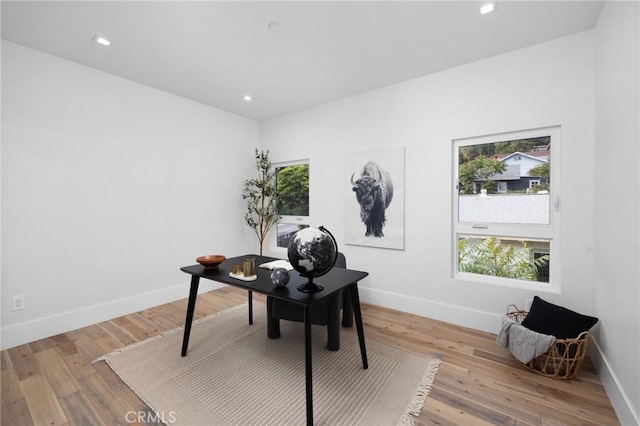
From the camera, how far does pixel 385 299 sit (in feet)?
10.6

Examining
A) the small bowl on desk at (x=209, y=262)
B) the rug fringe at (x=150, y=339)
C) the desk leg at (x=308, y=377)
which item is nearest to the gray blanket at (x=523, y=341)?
the desk leg at (x=308, y=377)

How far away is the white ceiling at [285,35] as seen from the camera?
1947 millimetres

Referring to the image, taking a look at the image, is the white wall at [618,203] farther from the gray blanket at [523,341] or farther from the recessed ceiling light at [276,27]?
the recessed ceiling light at [276,27]

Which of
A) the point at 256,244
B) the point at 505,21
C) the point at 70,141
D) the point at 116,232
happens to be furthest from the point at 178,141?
the point at 505,21

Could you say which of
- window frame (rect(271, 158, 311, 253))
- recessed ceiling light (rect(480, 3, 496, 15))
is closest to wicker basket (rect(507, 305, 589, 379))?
recessed ceiling light (rect(480, 3, 496, 15))

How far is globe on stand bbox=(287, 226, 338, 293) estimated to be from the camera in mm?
1634

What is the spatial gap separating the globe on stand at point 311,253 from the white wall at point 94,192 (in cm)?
244

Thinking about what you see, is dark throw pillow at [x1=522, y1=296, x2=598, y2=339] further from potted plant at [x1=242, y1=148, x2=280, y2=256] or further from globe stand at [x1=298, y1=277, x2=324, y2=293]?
potted plant at [x1=242, y1=148, x2=280, y2=256]

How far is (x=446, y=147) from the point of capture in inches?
111

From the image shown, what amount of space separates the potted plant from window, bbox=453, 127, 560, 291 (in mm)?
2676

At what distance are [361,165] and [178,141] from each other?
235cm

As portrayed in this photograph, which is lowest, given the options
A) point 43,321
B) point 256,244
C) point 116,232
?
point 43,321

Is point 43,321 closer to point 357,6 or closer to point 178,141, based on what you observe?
point 178,141

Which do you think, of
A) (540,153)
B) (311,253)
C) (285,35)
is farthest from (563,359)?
(285,35)
